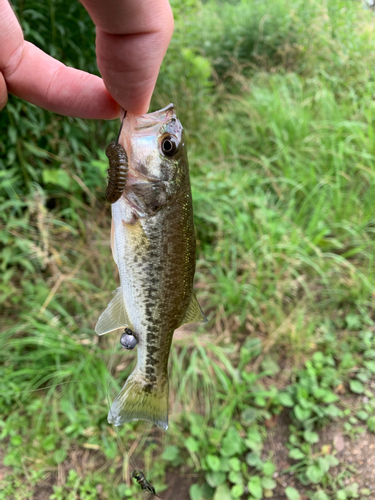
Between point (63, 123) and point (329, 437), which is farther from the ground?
point (63, 123)

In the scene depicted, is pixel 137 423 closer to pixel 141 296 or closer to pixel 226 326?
pixel 226 326

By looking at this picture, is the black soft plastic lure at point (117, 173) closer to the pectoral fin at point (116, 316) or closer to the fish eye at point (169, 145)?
the fish eye at point (169, 145)

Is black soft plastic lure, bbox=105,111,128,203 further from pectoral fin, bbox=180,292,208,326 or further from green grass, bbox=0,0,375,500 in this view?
green grass, bbox=0,0,375,500

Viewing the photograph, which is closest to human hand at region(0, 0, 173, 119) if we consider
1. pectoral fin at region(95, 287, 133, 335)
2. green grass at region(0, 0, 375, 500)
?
pectoral fin at region(95, 287, 133, 335)

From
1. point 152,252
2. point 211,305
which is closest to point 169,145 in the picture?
point 152,252

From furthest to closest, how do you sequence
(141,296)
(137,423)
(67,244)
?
(67,244) → (137,423) → (141,296)

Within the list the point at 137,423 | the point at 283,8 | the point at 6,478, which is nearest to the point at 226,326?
the point at 137,423
